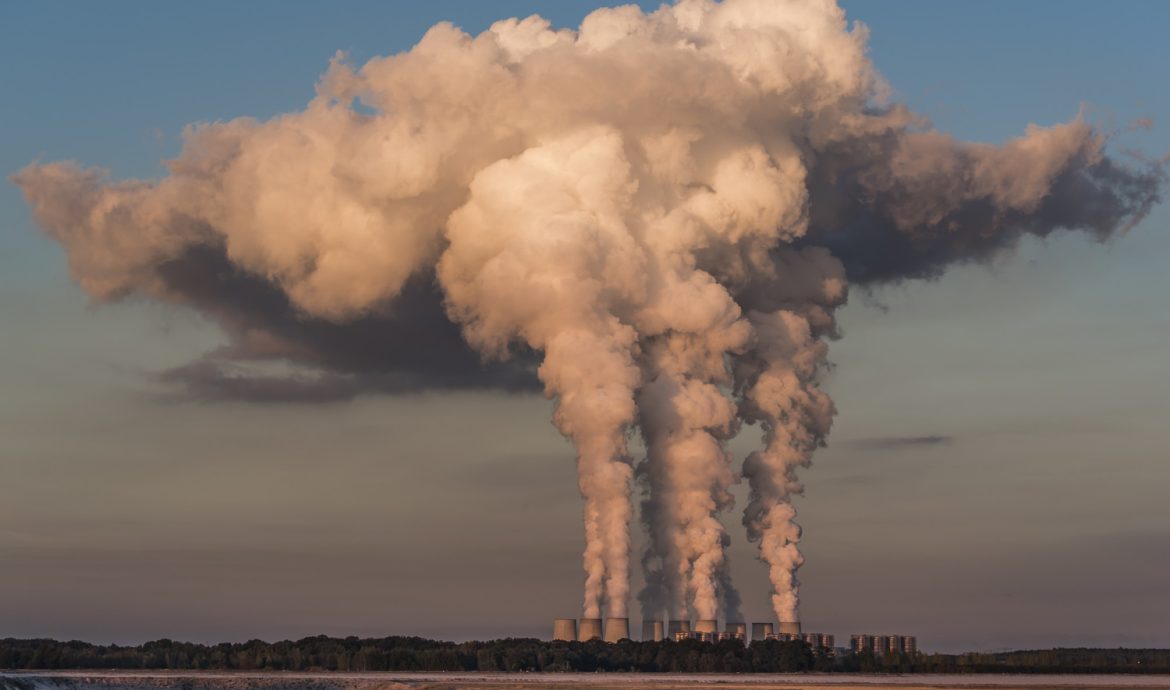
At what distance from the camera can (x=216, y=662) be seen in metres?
184

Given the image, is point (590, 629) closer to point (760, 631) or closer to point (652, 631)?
point (652, 631)

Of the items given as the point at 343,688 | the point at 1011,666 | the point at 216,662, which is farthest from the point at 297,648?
the point at 1011,666

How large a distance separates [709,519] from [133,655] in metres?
71.6

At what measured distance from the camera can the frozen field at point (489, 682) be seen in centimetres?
12862

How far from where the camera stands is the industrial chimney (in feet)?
Result: 569

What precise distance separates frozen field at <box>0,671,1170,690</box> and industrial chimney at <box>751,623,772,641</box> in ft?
47.5

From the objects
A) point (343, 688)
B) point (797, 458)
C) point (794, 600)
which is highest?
point (797, 458)

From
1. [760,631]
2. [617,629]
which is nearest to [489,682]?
[617,629]

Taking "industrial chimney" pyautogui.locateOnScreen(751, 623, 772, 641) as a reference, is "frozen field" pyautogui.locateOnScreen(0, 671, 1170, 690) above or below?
below

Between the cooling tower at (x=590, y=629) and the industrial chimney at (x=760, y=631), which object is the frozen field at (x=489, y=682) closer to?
the cooling tower at (x=590, y=629)

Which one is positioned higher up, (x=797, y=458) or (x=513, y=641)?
(x=797, y=458)

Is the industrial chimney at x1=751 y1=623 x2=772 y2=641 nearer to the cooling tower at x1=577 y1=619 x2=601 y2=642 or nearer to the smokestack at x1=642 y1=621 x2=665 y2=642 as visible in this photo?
the smokestack at x1=642 y1=621 x2=665 y2=642

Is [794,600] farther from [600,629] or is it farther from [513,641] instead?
[513,641]

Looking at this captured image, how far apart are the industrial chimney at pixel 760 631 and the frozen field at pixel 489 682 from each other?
47.5 feet
